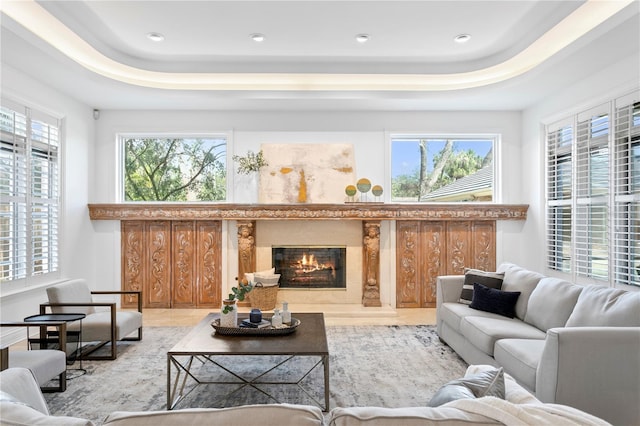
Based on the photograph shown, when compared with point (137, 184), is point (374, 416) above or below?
below

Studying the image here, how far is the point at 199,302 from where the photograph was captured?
617 cm

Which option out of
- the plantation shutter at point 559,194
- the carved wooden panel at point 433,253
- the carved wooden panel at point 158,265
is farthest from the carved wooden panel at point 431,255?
the carved wooden panel at point 158,265

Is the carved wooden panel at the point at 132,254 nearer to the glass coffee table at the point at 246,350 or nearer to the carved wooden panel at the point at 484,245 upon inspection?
the glass coffee table at the point at 246,350

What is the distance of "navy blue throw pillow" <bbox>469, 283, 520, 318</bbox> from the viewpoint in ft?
12.8

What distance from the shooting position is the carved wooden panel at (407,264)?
6.22m

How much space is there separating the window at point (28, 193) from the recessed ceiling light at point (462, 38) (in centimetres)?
489

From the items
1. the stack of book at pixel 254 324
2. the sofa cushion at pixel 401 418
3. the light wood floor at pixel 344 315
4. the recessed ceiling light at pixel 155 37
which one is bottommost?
the light wood floor at pixel 344 315

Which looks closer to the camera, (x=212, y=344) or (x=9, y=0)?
(x=212, y=344)

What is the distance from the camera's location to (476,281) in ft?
14.4

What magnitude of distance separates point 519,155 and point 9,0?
6454 mm

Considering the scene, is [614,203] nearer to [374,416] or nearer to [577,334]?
[577,334]

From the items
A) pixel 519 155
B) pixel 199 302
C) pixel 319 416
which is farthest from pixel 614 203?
pixel 199 302

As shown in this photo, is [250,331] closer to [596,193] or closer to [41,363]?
[41,363]

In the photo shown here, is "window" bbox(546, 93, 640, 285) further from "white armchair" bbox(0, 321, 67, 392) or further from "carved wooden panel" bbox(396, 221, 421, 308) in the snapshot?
"white armchair" bbox(0, 321, 67, 392)
